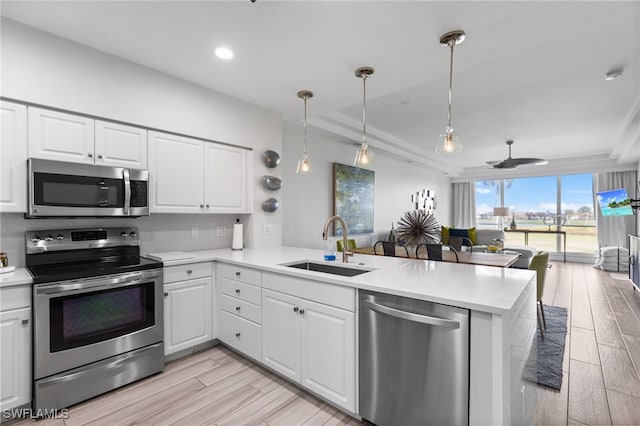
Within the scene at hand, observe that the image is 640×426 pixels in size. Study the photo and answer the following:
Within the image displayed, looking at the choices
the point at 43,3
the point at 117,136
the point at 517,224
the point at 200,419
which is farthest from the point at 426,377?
the point at 517,224

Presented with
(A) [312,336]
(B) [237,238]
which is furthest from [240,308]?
(B) [237,238]

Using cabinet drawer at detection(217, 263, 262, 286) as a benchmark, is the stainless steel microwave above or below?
above

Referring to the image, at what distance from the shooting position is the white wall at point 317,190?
4.44 metres

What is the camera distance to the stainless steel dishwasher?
4.69ft

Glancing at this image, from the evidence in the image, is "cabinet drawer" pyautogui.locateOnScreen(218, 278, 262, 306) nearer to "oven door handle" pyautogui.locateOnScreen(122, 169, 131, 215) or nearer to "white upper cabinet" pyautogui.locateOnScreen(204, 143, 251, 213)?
"white upper cabinet" pyautogui.locateOnScreen(204, 143, 251, 213)

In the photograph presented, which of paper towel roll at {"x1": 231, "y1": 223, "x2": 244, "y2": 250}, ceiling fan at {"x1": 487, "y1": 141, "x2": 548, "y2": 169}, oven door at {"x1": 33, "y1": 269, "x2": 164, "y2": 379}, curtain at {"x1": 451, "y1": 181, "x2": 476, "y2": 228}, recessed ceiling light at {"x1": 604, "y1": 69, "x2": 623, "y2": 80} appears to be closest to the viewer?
oven door at {"x1": 33, "y1": 269, "x2": 164, "y2": 379}

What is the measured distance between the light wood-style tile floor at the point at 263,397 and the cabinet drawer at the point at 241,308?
0.42 metres

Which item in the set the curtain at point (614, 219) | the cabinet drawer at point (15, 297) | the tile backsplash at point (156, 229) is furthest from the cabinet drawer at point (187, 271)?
the curtain at point (614, 219)

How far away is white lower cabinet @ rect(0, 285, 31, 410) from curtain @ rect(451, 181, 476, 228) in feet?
33.3

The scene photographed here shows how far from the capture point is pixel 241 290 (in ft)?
8.36

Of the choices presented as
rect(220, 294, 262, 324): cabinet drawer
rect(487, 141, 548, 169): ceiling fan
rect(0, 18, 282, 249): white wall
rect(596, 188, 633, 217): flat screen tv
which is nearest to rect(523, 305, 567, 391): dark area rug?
rect(220, 294, 262, 324): cabinet drawer

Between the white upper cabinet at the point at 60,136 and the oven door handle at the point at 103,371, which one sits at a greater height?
the white upper cabinet at the point at 60,136

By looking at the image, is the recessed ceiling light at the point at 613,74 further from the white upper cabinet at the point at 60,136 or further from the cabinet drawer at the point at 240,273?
the white upper cabinet at the point at 60,136

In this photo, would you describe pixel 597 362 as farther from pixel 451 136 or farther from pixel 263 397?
pixel 263 397
